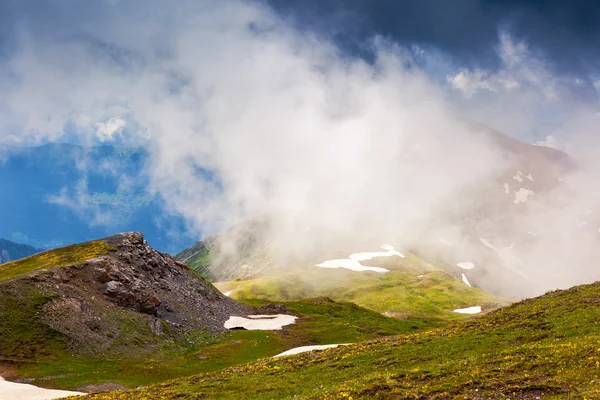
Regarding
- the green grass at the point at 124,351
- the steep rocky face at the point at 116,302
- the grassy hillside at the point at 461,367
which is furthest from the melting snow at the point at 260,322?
the grassy hillside at the point at 461,367

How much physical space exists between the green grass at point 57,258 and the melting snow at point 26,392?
37303 mm

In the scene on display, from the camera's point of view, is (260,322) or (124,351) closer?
(124,351)

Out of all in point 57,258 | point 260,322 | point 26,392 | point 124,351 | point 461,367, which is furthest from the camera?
point 260,322

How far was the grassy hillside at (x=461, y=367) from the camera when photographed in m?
26.6

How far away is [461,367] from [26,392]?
5270cm

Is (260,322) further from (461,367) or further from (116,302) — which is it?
(461,367)

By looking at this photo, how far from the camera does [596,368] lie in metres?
25.8

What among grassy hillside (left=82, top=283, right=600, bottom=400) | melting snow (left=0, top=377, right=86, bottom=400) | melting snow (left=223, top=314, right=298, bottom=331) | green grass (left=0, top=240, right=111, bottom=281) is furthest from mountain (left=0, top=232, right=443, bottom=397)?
grassy hillside (left=82, top=283, right=600, bottom=400)

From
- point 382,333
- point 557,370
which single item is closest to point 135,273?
point 382,333

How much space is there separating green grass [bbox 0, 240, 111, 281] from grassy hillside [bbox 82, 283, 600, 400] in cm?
5761

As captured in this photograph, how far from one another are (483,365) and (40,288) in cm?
7725

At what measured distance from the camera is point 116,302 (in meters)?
88.6

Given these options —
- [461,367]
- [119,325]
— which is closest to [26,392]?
[119,325]

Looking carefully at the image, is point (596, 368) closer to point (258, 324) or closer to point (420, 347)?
point (420, 347)
